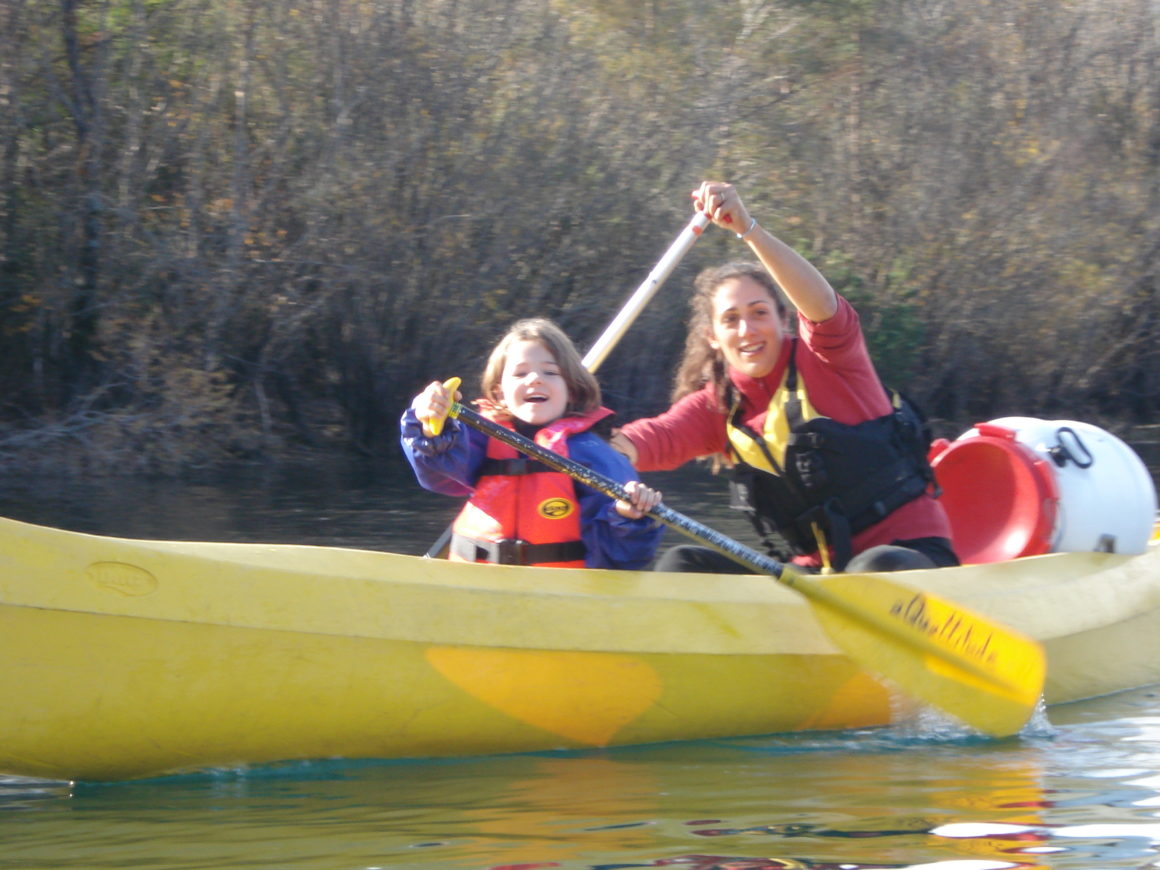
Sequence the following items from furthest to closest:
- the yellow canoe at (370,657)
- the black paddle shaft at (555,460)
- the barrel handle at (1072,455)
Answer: the barrel handle at (1072,455), the black paddle shaft at (555,460), the yellow canoe at (370,657)

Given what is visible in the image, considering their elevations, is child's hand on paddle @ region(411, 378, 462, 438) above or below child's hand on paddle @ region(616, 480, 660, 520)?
above

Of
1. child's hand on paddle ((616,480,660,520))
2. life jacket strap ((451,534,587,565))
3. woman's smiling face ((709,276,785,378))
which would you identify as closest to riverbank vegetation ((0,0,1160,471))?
life jacket strap ((451,534,587,565))

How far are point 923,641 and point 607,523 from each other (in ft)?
2.37

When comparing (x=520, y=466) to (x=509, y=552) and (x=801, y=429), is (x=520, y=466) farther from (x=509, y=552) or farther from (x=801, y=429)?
(x=801, y=429)

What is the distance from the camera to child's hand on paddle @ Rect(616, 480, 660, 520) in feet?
10.1

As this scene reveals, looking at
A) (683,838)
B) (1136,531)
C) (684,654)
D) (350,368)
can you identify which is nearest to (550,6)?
(350,368)

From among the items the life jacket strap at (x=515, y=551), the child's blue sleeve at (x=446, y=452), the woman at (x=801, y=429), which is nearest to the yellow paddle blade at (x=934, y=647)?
the woman at (x=801, y=429)

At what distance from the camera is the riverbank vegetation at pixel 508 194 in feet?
27.6

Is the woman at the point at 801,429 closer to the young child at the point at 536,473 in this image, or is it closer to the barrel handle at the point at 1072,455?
the young child at the point at 536,473

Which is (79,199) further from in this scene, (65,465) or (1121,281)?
(1121,281)

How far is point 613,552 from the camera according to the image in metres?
3.27

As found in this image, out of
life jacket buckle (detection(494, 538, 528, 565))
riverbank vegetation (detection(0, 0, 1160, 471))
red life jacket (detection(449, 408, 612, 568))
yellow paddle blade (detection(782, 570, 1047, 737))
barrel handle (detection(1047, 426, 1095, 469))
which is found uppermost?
riverbank vegetation (detection(0, 0, 1160, 471))

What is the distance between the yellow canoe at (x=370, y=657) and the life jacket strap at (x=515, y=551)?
151 millimetres

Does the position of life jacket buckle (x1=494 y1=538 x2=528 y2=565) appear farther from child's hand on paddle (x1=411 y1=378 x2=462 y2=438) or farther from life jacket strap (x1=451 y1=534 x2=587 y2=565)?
A: child's hand on paddle (x1=411 y1=378 x2=462 y2=438)
